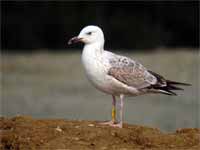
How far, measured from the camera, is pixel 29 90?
22484 mm

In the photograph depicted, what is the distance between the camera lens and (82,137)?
822 cm

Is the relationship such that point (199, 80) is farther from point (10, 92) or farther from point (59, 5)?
point (59, 5)

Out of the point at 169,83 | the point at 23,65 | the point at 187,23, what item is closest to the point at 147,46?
the point at 187,23

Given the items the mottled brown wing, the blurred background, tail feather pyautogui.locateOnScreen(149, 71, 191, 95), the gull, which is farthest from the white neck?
the blurred background

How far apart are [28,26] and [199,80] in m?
15.8

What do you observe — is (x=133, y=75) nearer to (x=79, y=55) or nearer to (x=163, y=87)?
(x=163, y=87)

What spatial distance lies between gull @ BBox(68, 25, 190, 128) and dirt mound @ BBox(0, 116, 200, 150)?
559 millimetres

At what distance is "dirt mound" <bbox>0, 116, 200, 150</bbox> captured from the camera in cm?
800

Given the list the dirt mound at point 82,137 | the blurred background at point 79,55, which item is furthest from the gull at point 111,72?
the blurred background at point 79,55

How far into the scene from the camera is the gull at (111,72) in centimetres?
903

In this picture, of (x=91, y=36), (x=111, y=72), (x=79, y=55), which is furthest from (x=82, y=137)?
(x=79, y=55)

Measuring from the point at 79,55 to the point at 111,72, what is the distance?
2052 centimetres

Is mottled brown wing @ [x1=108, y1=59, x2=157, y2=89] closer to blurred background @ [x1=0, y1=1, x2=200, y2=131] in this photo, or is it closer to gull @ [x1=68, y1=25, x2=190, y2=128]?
gull @ [x1=68, y1=25, x2=190, y2=128]

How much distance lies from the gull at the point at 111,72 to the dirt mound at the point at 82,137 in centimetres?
56
